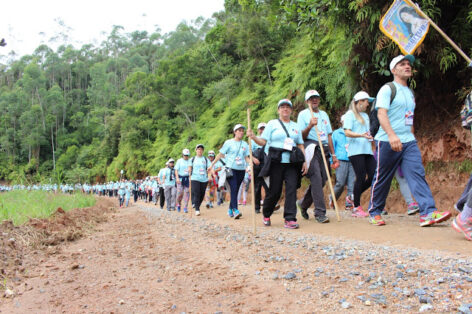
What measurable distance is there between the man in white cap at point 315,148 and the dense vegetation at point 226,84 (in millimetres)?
2314

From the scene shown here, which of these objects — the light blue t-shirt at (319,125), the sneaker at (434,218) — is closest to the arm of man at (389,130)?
the sneaker at (434,218)

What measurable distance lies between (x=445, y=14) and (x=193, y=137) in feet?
71.5

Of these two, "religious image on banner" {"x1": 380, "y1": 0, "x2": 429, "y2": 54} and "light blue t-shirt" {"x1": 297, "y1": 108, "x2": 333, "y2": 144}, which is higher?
"religious image on banner" {"x1": 380, "y1": 0, "x2": 429, "y2": 54}

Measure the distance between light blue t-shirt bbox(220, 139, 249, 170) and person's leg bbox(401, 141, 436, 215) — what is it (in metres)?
4.05

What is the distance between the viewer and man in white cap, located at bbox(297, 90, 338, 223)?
18.7ft

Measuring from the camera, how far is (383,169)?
15.1 ft

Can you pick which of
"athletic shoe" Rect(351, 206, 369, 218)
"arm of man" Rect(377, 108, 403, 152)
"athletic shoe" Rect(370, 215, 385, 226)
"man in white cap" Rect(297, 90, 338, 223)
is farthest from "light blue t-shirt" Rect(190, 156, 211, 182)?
"arm of man" Rect(377, 108, 403, 152)

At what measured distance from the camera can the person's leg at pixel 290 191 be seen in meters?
5.50

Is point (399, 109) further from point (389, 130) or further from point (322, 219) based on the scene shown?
point (322, 219)

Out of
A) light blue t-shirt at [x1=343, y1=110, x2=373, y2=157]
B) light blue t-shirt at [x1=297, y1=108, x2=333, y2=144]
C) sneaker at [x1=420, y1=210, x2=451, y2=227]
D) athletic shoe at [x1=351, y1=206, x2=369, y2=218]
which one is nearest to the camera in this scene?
sneaker at [x1=420, y1=210, x2=451, y2=227]


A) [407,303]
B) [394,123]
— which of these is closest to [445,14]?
[394,123]

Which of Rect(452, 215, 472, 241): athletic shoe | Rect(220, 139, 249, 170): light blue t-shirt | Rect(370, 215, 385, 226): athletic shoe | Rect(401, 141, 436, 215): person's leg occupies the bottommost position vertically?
Rect(370, 215, 385, 226): athletic shoe

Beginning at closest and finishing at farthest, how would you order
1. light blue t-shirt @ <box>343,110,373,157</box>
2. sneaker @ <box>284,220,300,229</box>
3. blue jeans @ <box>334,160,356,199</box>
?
sneaker @ <box>284,220,300,229</box>, light blue t-shirt @ <box>343,110,373,157</box>, blue jeans @ <box>334,160,356,199</box>

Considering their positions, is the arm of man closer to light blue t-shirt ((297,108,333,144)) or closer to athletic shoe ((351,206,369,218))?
light blue t-shirt ((297,108,333,144))
